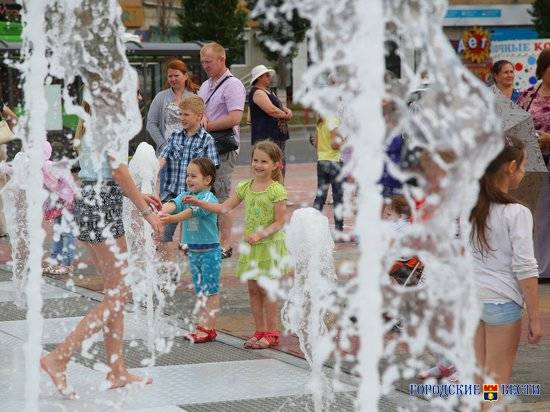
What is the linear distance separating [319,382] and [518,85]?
89.5 feet

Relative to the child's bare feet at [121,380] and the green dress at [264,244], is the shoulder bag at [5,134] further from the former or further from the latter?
the child's bare feet at [121,380]

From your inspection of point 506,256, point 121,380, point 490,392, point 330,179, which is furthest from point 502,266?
point 330,179

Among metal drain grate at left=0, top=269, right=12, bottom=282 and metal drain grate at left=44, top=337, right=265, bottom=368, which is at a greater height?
metal drain grate at left=44, top=337, right=265, bottom=368

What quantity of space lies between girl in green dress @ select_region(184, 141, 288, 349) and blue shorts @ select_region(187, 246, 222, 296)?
24 cm

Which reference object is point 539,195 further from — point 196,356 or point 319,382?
point 319,382

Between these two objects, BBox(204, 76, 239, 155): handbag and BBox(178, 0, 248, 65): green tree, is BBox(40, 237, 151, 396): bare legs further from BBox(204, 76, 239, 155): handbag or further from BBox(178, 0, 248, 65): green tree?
BBox(178, 0, 248, 65): green tree

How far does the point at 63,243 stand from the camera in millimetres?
11219

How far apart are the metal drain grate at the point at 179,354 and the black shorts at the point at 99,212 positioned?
0.85m

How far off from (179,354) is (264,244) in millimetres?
814

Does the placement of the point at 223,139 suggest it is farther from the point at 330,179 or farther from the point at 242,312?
the point at 330,179

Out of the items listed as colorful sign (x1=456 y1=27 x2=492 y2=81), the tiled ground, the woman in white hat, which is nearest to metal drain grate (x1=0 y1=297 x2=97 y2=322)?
the tiled ground

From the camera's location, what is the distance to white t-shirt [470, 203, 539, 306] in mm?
5453

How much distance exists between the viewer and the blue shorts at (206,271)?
8.02m

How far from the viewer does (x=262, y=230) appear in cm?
770
